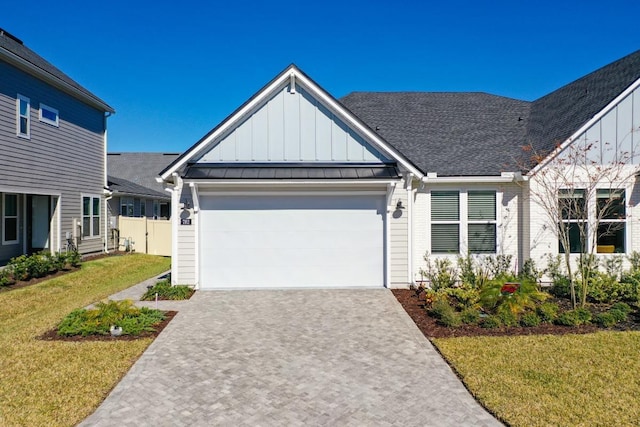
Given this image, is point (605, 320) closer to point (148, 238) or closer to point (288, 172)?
point (288, 172)

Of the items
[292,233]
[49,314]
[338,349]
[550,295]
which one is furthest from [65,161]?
[550,295]

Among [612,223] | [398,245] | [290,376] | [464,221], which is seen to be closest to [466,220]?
[464,221]

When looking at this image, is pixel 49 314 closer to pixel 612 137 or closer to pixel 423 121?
pixel 423 121

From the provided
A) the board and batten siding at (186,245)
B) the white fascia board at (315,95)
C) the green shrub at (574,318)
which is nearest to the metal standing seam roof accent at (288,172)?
the white fascia board at (315,95)

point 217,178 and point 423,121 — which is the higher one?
point 423,121

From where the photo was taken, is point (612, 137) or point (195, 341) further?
point (612, 137)

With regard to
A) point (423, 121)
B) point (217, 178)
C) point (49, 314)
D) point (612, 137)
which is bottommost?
point (49, 314)

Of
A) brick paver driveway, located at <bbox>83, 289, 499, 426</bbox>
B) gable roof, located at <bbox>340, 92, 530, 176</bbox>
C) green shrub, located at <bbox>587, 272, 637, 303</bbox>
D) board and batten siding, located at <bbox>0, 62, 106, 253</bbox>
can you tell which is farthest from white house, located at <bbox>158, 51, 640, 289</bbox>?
board and batten siding, located at <bbox>0, 62, 106, 253</bbox>

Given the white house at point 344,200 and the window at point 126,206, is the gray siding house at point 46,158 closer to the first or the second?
the window at point 126,206

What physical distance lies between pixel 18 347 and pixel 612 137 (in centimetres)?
1447

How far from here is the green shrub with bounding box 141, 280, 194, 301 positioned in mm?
9898

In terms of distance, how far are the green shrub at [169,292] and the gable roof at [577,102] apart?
34.5 feet

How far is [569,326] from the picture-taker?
7.55m

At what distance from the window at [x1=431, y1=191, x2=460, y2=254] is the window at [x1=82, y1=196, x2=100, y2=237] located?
50.7 feet
